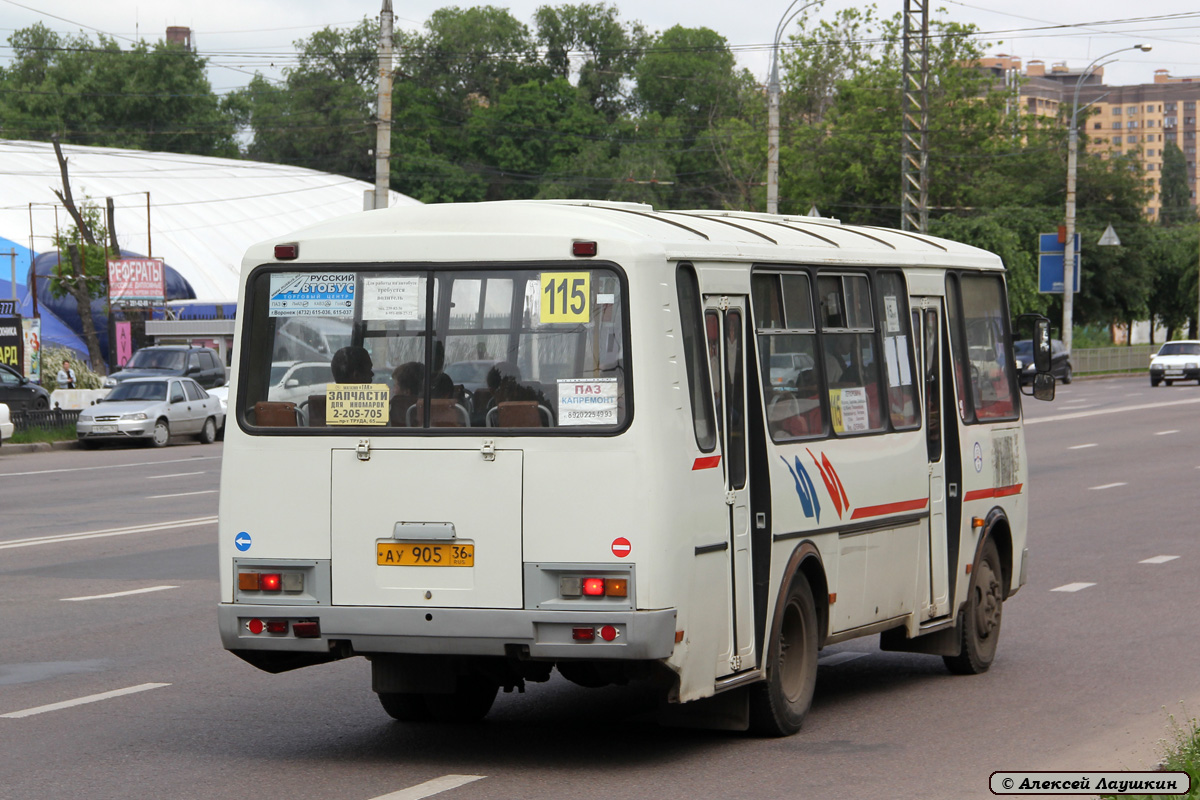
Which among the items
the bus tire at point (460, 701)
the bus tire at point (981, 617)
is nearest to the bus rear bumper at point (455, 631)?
the bus tire at point (460, 701)

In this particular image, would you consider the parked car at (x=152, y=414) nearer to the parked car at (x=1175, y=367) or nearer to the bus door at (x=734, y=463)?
the bus door at (x=734, y=463)

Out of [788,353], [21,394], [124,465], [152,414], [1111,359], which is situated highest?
[788,353]

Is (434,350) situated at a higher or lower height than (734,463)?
higher

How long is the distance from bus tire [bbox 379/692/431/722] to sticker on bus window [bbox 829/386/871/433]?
7.91ft

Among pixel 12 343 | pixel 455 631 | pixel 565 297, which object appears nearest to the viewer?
pixel 455 631

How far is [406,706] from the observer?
832cm

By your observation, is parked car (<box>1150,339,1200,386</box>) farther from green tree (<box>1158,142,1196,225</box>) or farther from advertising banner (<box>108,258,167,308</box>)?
green tree (<box>1158,142,1196,225</box>)

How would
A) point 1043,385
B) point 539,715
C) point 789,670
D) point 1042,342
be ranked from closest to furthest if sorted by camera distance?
point 789,670 → point 539,715 → point 1042,342 → point 1043,385

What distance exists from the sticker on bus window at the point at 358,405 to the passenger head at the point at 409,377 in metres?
0.06

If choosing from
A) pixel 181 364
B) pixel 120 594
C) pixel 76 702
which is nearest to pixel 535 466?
pixel 76 702

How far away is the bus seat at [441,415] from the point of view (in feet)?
23.9

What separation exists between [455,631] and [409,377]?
43.3 inches

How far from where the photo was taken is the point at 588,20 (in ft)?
428

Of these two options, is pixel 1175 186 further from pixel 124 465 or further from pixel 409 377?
pixel 409 377
